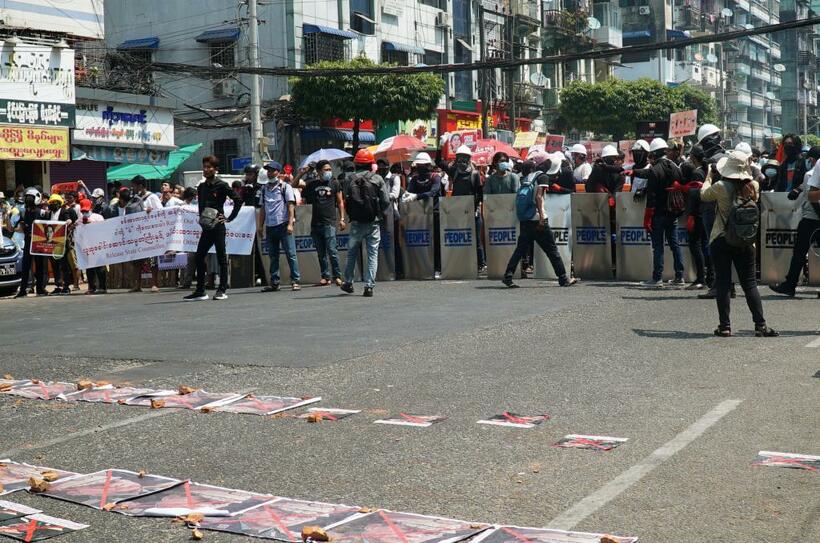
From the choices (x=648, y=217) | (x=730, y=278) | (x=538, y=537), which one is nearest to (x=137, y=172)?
(x=648, y=217)

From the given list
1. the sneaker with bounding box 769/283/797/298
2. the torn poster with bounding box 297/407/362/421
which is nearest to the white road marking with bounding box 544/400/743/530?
the torn poster with bounding box 297/407/362/421

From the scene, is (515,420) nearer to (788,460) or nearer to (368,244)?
(788,460)

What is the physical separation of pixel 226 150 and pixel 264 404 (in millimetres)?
37876

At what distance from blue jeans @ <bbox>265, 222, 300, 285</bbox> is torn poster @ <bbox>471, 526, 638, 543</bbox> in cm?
1295

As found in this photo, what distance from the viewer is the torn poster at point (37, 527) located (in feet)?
15.5

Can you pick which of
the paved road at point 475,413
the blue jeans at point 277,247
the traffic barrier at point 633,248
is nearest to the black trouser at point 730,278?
the paved road at point 475,413

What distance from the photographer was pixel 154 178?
123 ft

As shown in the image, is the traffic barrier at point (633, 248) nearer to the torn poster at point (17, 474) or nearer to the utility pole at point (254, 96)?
the torn poster at point (17, 474)

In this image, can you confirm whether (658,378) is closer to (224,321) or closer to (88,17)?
(224,321)

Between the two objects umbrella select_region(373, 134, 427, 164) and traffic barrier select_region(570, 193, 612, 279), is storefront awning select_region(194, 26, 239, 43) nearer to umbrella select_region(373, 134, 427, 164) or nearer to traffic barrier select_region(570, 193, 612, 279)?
umbrella select_region(373, 134, 427, 164)

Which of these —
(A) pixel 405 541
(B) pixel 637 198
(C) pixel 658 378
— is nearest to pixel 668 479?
(A) pixel 405 541

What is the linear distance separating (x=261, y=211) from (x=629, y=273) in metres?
5.83

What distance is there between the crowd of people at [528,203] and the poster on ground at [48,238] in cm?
15

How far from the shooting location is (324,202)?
57.5ft
